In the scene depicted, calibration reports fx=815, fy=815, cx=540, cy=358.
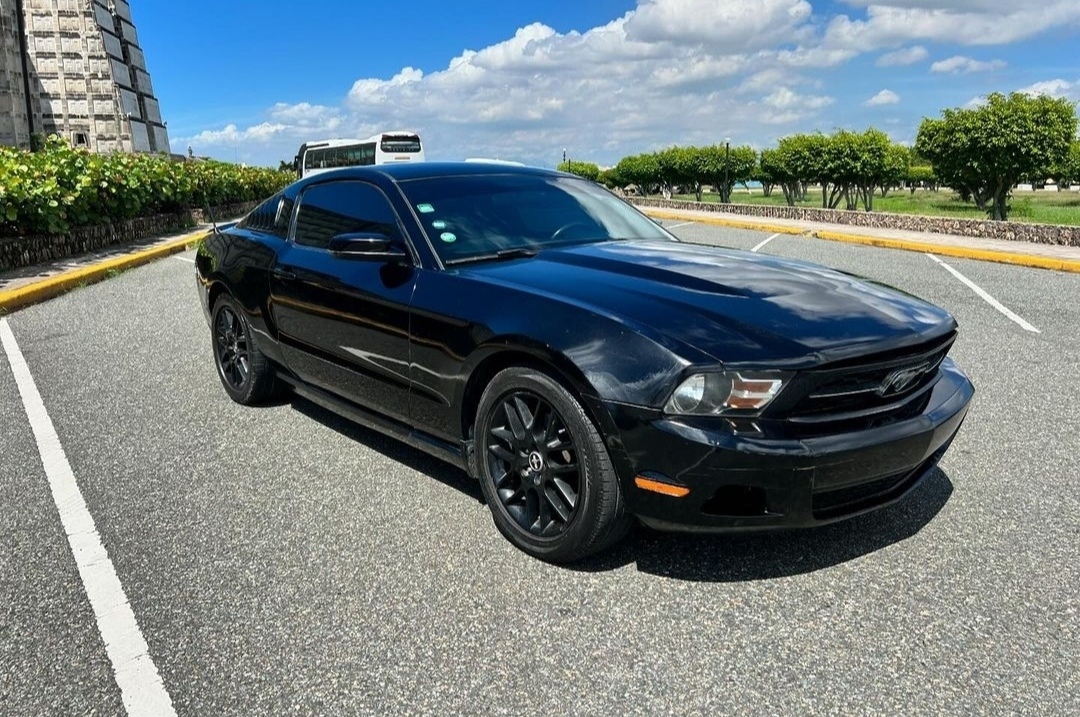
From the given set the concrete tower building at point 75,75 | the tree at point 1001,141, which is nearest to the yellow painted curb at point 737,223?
the tree at point 1001,141

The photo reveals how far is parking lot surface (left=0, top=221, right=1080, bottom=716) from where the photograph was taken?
2312mm

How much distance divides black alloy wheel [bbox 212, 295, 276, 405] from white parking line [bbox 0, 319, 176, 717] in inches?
40.7

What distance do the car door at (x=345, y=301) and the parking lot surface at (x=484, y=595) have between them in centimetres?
47

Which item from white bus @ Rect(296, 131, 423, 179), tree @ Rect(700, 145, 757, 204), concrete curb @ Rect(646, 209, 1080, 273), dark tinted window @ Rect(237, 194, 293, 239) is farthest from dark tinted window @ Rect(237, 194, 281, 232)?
tree @ Rect(700, 145, 757, 204)

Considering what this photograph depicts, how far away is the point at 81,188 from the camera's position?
13086mm

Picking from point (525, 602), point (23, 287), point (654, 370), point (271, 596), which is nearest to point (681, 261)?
point (654, 370)

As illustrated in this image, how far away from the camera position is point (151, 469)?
13.6ft

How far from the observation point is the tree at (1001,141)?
2509 centimetres

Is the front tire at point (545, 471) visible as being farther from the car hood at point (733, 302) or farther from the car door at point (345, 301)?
the car door at point (345, 301)

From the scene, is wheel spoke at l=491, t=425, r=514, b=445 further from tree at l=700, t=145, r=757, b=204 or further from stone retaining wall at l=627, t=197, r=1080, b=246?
tree at l=700, t=145, r=757, b=204

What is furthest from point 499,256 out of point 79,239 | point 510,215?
point 79,239

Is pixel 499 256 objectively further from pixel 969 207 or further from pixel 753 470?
pixel 969 207

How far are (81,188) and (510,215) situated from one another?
11.8 meters

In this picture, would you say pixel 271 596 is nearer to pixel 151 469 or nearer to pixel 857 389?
pixel 151 469
